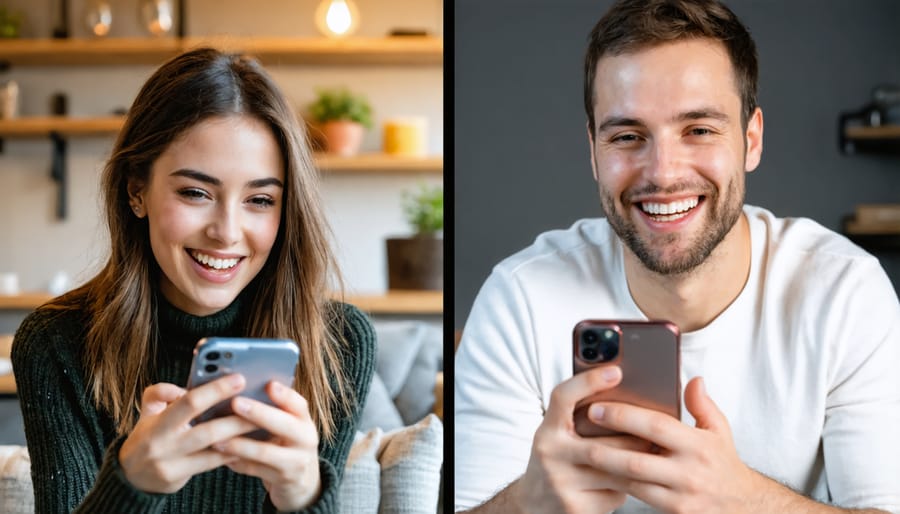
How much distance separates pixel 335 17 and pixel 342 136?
253 mm

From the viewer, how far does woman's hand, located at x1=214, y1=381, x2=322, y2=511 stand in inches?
27.5

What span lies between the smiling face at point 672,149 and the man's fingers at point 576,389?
0.12 m

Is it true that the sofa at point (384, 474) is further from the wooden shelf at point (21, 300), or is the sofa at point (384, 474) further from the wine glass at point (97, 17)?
the wine glass at point (97, 17)

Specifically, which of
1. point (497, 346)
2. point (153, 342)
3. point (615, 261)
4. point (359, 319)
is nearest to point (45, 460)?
point (153, 342)

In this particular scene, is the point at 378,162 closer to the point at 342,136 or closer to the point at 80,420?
the point at 342,136

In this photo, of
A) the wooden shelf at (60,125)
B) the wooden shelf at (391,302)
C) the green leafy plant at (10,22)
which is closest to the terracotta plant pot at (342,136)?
the wooden shelf at (391,302)

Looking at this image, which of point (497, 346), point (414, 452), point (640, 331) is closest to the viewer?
point (640, 331)

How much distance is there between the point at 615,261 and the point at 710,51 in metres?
0.18

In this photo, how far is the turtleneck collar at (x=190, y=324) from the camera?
85 centimetres

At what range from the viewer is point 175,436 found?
71cm

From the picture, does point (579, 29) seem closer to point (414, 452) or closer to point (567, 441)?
point (567, 441)

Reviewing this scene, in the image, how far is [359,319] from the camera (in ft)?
2.95

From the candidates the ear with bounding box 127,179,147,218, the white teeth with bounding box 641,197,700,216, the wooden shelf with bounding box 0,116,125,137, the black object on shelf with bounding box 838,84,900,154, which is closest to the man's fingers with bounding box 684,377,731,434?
the white teeth with bounding box 641,197,700,216

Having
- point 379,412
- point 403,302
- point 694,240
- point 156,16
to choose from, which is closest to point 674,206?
point 694,240
